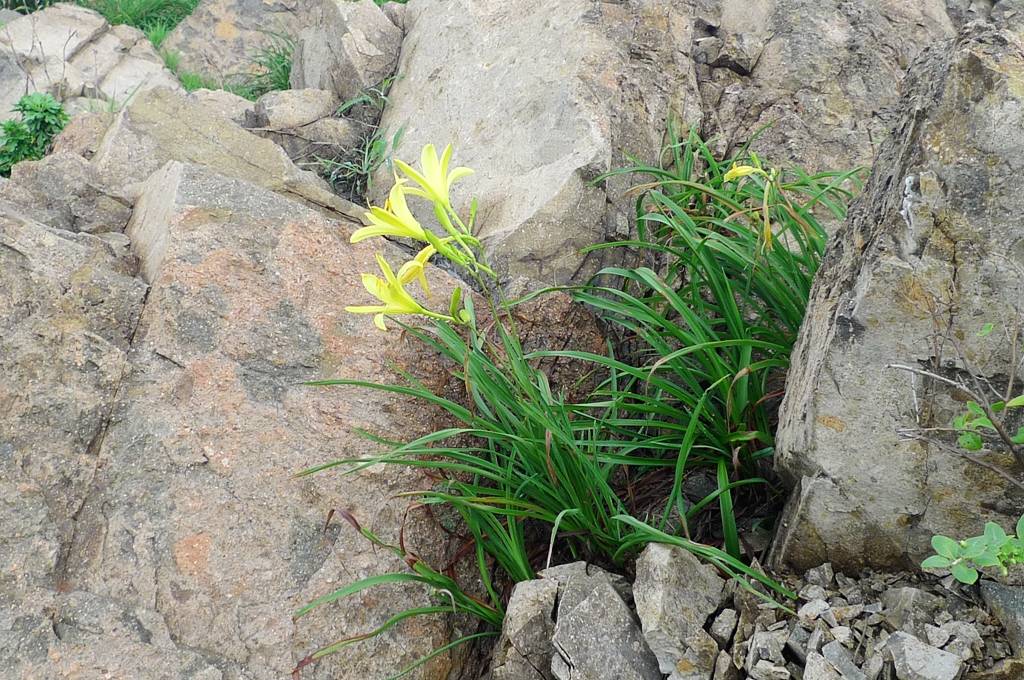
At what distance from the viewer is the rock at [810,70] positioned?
11.3 feet

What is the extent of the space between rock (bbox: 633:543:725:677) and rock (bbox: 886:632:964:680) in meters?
0.34

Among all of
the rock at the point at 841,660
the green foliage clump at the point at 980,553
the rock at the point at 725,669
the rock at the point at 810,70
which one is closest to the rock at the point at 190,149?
the rock at the point at 810,70

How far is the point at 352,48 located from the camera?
4297 mm

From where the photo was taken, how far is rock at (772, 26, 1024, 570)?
5.81 feet

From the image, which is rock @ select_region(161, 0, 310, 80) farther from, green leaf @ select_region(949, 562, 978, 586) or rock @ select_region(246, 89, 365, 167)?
green leaf @ select_region(949, 562, 978, 586)

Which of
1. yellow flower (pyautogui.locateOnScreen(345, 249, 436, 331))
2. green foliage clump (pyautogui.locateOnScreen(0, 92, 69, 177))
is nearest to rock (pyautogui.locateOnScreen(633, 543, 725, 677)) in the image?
yellow flower (pyautogui.locateOnScreen(345, 249, 436, 331))

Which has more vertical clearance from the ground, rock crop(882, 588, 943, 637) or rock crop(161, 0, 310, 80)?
rock crop(882, 588, 943, 637)

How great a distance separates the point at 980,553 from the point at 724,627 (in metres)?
0.53

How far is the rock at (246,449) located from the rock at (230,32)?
3998mm

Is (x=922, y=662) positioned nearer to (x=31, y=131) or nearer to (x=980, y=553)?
(x=980, y=553)

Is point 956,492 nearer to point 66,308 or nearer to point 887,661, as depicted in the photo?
point 887,661

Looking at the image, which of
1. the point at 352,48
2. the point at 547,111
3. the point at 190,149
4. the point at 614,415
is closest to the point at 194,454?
the point at 614,415

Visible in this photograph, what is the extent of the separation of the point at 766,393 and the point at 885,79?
180cm

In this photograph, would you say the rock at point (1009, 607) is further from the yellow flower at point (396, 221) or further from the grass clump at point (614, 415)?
the yellow flower at point (396, 221)
